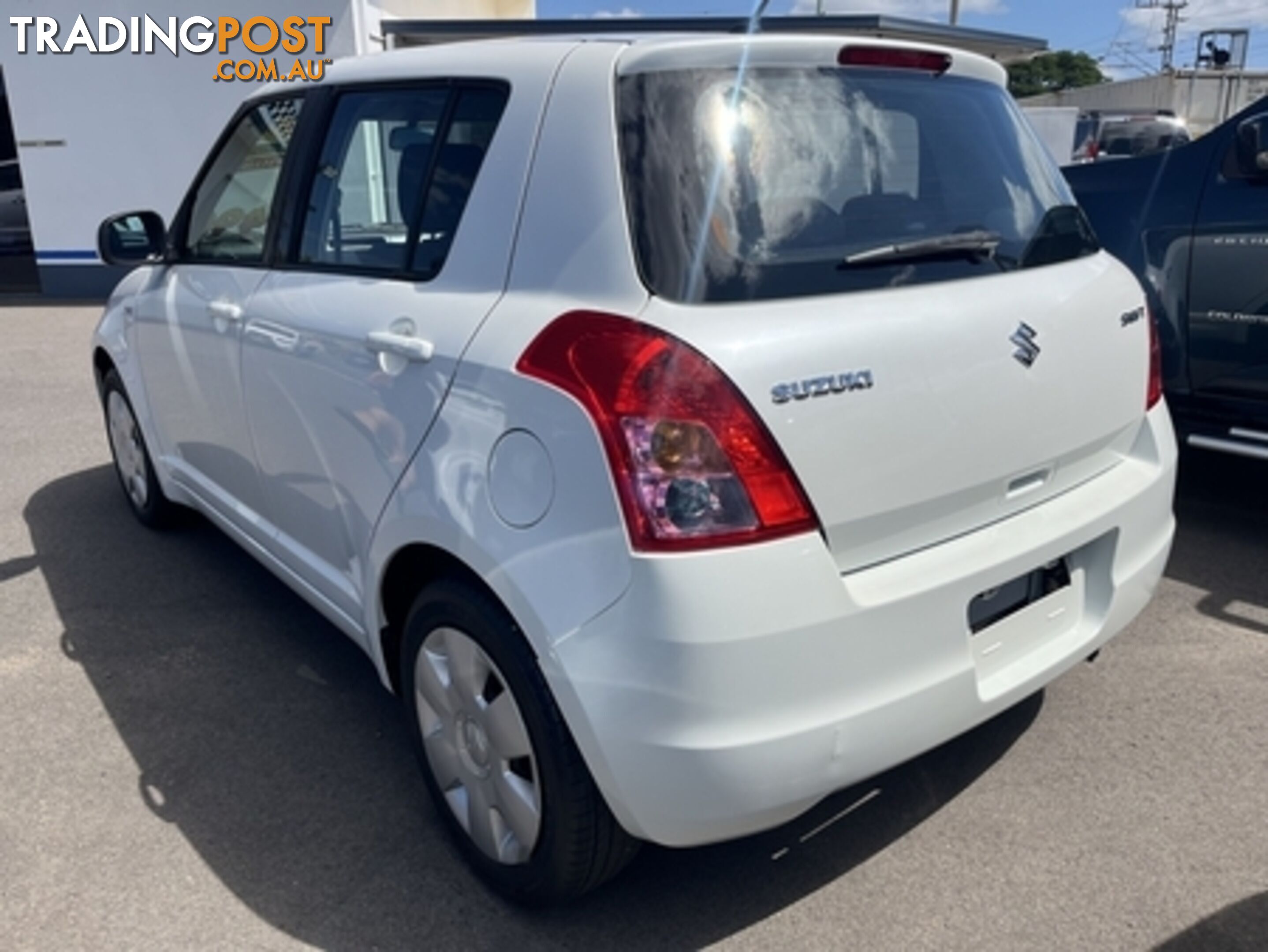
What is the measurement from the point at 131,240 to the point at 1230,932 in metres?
4.08

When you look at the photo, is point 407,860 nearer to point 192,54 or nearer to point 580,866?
point 580,866

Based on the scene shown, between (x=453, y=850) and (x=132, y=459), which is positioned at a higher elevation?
(x=132, y=459)

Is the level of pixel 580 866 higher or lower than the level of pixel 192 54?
lower

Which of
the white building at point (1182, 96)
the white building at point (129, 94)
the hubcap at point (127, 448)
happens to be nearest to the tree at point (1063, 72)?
the white building at point (1182, 96)

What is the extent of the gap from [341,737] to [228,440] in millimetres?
1043

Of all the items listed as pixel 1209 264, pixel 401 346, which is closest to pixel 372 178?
pixel 401 346

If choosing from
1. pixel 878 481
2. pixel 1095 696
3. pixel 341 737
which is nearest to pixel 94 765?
pixel 341 737

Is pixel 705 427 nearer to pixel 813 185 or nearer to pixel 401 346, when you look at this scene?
pixel 813 185

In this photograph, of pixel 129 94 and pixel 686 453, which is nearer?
pixel 686 453

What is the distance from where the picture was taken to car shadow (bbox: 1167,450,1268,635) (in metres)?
4.00

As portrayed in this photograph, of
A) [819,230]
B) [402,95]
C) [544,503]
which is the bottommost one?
[544,503]

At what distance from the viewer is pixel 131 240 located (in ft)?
13.9

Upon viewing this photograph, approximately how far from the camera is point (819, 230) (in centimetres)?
226

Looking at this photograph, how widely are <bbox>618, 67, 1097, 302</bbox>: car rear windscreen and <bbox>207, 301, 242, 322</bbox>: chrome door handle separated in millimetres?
1626
